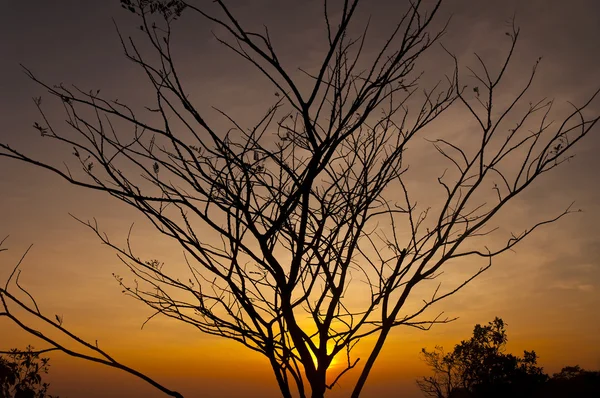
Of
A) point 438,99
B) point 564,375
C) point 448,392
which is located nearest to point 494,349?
point 448,392

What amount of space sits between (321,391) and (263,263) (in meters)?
0.56

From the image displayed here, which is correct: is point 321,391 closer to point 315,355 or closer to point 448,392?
point 315,355

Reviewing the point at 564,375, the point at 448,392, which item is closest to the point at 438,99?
the point at 448,392

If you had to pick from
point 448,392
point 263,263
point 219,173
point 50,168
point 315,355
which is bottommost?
point 315,355

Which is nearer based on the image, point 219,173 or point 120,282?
point 219,173

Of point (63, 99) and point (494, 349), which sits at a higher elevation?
point (494, 349)

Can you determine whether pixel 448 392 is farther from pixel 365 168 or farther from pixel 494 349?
pixel 365 168

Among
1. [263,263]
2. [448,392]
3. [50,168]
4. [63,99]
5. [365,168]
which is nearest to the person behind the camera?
[50,168]

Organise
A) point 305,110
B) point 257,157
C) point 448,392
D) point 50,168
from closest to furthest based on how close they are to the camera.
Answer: point 50,168, point 305,110, point 257,157, point 448,392

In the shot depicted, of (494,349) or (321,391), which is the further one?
(494,349)

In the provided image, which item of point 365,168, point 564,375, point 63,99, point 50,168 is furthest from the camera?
point 564,375

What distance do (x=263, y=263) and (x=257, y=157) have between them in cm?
67

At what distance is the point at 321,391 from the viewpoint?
2041mm

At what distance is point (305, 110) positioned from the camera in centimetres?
175
